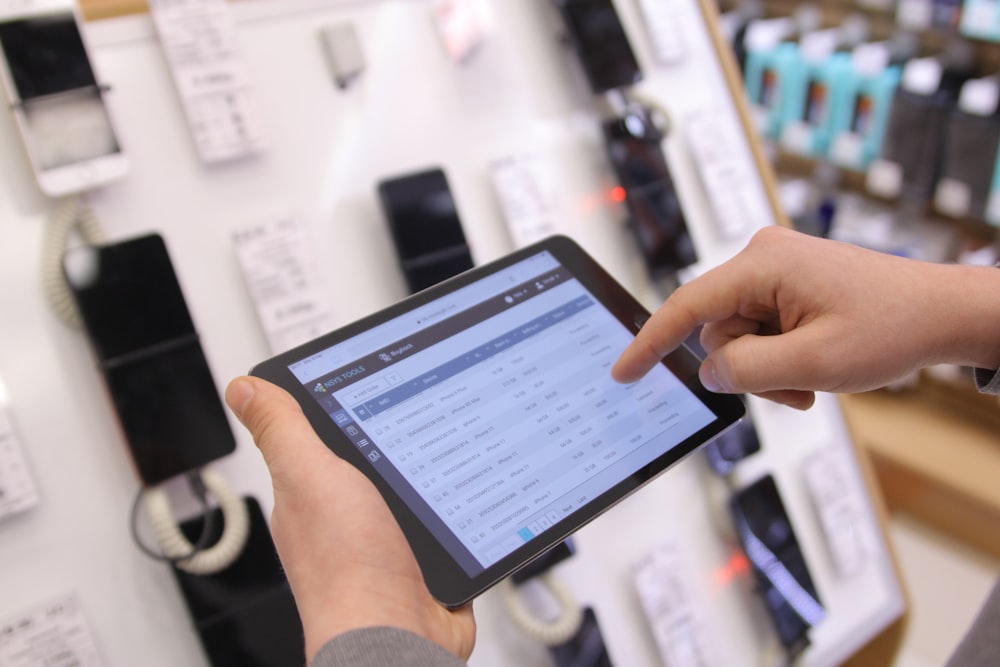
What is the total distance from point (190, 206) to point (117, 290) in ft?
0.41

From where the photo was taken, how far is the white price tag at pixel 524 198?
928 mm

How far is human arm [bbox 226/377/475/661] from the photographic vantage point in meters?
0.51

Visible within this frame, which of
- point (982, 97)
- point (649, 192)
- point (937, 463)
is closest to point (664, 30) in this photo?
point (649, 192)

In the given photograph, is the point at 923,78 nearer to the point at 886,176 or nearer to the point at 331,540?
the point at 886,176

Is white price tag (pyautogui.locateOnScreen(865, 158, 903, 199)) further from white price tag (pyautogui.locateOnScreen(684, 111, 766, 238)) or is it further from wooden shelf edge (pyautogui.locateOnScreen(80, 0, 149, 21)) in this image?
wooden shelf edge (pyautogui.locateOnScreen(80, 0, 149, 21))

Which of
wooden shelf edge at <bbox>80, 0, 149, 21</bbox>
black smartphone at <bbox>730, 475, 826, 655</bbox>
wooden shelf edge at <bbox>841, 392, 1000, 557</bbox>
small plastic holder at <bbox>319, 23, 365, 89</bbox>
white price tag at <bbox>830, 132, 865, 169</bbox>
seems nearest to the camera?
wooden shelf edge at <bbox>80, 0, 149, 21</bbox>

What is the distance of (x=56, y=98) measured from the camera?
→ 70cm

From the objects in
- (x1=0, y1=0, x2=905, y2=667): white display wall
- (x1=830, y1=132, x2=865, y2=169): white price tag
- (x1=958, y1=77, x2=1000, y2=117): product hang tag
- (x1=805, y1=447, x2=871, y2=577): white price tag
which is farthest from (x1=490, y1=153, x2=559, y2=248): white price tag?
(x1=830, y1=132, x2=865, y2=169): white price tag

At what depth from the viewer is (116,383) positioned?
67 centimetres

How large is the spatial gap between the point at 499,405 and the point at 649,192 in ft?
1.52

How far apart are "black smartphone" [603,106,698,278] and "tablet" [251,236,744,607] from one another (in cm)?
26

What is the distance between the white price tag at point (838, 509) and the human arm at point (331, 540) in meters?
0.68

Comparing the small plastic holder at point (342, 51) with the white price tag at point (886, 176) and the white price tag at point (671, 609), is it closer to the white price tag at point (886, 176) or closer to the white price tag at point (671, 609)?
the white price tag at point (671, 609)

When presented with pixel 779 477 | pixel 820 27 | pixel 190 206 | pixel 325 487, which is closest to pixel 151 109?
pixel 190 206
